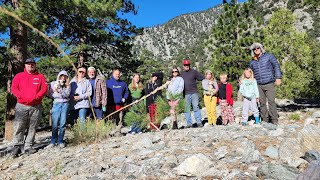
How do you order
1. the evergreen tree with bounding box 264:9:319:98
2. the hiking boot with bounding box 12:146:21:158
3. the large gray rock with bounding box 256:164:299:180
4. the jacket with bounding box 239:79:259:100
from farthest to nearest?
the evergreen tree with bounding box 264:9:319:98
the jacket with bounding box 239:79:259:100
the hiking boot with bounding box 12:146:21:158
the large gray rock with bounding box 256:164:299:180

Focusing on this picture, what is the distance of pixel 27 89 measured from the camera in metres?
5.71

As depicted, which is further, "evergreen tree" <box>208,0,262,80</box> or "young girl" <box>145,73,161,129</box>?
"evergreen tree" <box>208,0,262,80</box>

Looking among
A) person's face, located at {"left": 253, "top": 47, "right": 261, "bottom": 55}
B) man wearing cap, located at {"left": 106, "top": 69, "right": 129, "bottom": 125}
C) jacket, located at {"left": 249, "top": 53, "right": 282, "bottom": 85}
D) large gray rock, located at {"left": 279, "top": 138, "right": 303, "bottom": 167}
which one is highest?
person's face, located at {"left": 253, "top": 47, "right": 261, "bottom": 55}

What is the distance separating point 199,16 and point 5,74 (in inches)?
5210

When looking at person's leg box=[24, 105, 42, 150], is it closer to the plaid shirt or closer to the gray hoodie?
the gray hoodie

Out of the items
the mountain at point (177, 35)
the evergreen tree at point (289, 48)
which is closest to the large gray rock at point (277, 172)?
the evergreen tree at point (289, 48)

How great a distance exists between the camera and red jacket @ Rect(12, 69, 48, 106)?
568cm

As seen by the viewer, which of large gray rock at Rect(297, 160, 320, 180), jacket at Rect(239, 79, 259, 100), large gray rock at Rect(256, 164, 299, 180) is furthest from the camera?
jacket at Rect(239, 79, 259, 100)

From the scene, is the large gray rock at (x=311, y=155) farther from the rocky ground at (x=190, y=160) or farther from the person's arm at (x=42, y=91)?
the person's arm at (x=42, y=91)

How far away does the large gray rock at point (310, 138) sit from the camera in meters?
3.49

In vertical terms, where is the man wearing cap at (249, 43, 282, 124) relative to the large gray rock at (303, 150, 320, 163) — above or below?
above

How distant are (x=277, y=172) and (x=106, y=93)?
4.72m

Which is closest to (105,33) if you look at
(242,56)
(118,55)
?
(118,55)

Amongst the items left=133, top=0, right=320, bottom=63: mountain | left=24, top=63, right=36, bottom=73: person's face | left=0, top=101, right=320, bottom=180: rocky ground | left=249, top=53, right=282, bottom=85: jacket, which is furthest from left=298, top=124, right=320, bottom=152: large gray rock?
left=133, top=0, right=320, bottom=63: mountain
